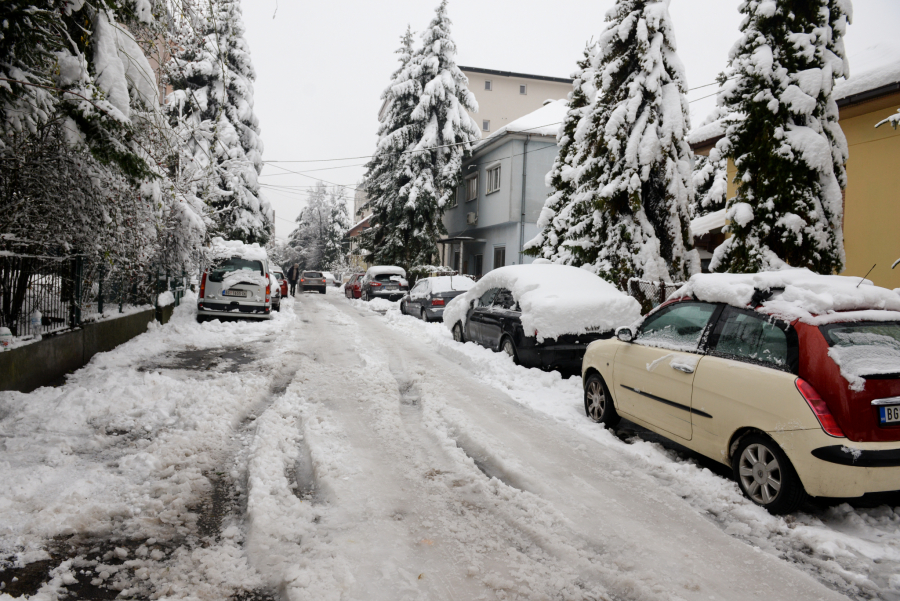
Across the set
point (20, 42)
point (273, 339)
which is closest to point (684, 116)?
point (273, 339)

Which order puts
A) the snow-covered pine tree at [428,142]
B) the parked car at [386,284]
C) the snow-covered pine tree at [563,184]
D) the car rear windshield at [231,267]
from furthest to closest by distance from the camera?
the snow-covered pine tree at [428,142], the parked car at [386,284], the snow-covered pine tree at [563,184], the car rear windshield at [231,267]

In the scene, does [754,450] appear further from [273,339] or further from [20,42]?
[273,339]

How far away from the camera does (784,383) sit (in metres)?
3.93

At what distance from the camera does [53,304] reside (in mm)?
7633

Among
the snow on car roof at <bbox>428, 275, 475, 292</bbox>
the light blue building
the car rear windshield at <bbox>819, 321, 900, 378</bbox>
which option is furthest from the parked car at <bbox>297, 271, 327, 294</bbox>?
the car rear windshield at <bbox>819, 321, 900, 378</bbox>

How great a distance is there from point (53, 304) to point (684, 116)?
40.3ft

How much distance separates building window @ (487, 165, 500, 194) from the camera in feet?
93.6

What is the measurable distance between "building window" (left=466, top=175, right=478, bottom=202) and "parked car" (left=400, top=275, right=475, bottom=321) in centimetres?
1472

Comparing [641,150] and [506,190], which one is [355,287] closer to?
[506,190]

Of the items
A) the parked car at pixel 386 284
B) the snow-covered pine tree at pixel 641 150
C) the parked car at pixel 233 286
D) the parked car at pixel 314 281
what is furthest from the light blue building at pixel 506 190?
the parked car at pixel 233 286

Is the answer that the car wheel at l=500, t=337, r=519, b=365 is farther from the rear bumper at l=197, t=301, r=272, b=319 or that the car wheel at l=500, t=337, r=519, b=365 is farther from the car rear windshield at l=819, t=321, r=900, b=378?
the rear bumper at l=197, t=301, r=272, b=319

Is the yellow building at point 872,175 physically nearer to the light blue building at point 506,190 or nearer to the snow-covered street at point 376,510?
the snow-covered street at point 376,510

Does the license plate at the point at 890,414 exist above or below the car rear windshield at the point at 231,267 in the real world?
below

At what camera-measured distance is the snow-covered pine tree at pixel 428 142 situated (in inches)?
1188
